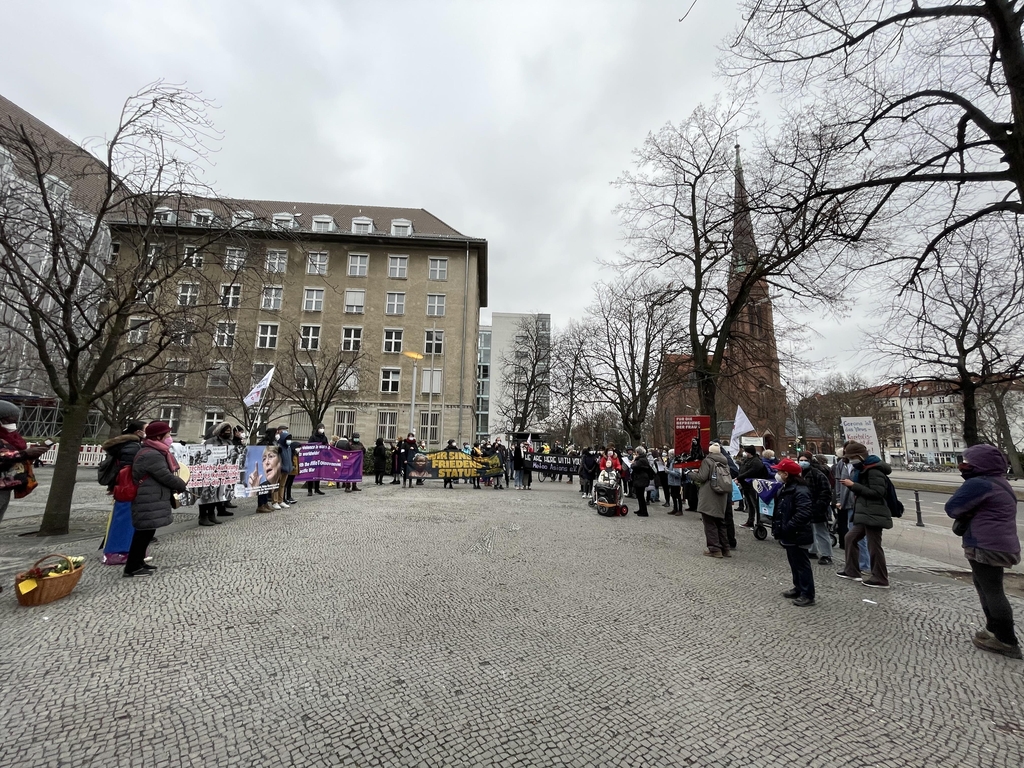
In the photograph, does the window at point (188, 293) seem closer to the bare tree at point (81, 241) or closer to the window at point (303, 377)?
the bare tree at point (81, 241)

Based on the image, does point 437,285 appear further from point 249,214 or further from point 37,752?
point 37,752

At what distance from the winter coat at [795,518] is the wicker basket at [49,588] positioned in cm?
780

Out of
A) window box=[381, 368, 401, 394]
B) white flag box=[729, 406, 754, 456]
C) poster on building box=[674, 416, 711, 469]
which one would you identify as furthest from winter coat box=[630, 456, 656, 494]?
window box=[381, 368, 401, 394]

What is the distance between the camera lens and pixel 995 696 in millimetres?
3578

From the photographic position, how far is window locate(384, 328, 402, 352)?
40562 millimetres

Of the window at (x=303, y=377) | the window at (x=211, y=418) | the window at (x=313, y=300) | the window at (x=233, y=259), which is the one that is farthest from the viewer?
the window at (x=313, y=300)

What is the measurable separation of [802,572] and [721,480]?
7.66 ft

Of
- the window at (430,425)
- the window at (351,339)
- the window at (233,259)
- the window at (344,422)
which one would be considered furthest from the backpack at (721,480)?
the window at (351,339)

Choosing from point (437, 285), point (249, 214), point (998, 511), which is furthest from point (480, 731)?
point (437, 285)

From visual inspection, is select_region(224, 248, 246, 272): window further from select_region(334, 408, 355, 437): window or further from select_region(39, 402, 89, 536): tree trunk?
select_region(334, 408, 355, 437): window

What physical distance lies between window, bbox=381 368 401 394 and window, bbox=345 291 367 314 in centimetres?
586

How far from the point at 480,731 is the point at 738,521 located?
40.1 feet

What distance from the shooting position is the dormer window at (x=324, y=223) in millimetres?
43281

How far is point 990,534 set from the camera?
4.50 meters
